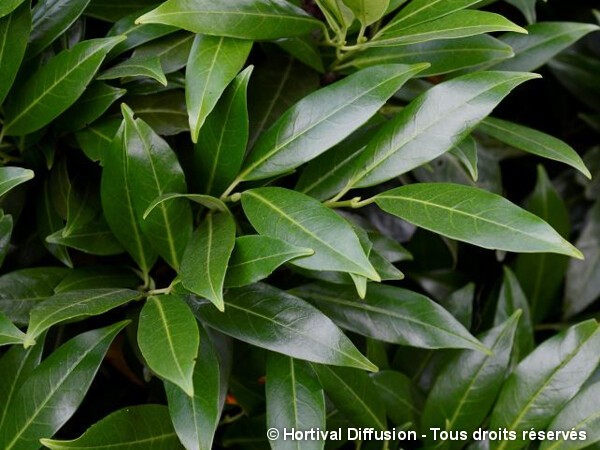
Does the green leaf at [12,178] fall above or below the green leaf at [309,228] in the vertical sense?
above

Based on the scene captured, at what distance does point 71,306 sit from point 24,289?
0.13m

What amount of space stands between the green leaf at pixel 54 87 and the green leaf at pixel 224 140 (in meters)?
0.11

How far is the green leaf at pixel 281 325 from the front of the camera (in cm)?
66

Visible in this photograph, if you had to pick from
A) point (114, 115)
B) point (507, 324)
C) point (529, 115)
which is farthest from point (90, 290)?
point (529, 115)

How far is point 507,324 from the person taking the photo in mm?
837

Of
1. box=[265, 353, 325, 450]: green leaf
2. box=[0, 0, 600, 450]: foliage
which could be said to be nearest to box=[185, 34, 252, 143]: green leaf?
box=[0, 0, 600, 450]: foliage

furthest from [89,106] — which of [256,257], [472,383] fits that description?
[472,383]

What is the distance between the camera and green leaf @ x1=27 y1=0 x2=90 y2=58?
73cm

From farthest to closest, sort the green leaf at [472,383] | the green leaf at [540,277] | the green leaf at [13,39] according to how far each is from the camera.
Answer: the green leaf at [540,277]
the green leaf at [472,383]
the green leaf at [13,39]

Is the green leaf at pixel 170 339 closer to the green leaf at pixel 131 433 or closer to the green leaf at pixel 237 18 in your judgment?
the green leaf at pixel 131 433

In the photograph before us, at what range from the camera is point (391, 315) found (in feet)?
2.56

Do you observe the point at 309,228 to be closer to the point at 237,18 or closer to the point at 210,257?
the point at 210,257

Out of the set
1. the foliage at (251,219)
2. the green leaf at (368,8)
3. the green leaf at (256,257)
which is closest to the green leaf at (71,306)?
the foliage at (251,219)

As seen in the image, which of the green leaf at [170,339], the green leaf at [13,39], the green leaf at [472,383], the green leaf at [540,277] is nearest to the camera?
the green leaf at [170,339]
